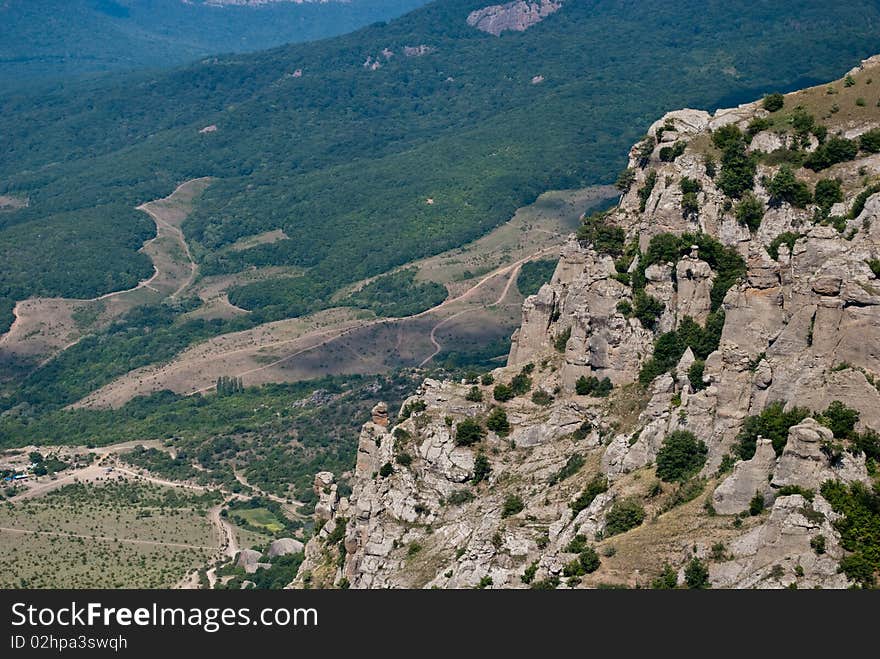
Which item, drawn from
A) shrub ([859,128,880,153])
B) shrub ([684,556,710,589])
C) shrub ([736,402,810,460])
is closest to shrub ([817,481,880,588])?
shrub ([736,402,810,460])

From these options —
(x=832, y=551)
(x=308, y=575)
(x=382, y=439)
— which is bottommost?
(x=308, y=575)

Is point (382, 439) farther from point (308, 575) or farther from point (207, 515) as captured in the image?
point (207, 515)

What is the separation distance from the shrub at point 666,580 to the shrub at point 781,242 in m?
19.2

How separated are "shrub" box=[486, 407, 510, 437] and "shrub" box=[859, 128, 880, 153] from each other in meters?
25.6

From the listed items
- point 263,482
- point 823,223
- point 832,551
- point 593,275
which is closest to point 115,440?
point 263,482

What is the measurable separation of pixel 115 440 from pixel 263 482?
29.8 metres

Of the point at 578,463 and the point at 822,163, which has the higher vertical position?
the point at 822,163

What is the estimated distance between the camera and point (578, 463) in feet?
259

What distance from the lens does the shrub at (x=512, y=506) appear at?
77500 mm

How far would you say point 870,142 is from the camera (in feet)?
281

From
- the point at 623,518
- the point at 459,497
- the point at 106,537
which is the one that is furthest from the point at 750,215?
the point at 106,537

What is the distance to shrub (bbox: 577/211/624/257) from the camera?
3570 inches

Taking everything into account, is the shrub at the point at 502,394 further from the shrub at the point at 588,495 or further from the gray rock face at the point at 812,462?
the gray rock face at the point at 812,462

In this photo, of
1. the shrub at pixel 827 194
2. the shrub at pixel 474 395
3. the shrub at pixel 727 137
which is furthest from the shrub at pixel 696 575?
the shrub at pixel 727 137
